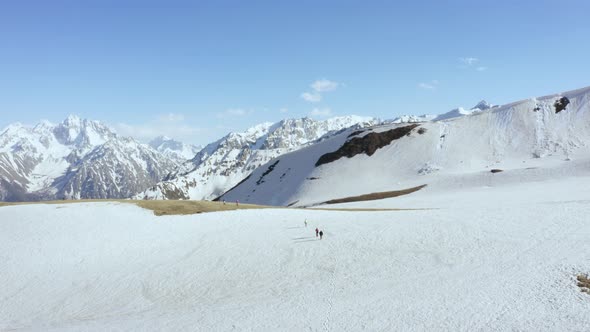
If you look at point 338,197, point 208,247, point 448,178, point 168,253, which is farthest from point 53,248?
point 448,178

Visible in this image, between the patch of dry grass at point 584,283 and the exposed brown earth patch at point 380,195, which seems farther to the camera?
the exposed brown earth patch at point 380,195

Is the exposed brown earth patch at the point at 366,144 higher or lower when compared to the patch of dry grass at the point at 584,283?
higher

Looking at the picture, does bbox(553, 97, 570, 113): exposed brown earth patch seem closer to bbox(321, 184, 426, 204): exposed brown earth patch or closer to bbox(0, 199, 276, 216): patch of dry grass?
bbox(321, 184, 426, 204): exposed brown earth patch

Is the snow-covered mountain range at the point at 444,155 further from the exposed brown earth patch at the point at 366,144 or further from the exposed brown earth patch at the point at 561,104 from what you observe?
the exposed brown earth patch at the point at 561,104

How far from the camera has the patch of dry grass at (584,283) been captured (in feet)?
66.6

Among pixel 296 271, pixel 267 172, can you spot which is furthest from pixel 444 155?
pixel 296 271

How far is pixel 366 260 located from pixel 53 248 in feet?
107

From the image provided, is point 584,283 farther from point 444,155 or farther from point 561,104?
point 561,104

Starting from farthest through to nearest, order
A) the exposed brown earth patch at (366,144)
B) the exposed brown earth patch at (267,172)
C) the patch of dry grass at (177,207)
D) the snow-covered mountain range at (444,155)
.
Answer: the exposed brown earth patch at (267,172) → the exposed brown earth patch at (366,144) → the snow-covered mountain range at (444,155) → the patch of dry grass at (177,207)

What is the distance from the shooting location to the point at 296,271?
2839 cm

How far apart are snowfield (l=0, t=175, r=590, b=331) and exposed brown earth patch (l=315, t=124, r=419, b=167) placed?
3433 inches

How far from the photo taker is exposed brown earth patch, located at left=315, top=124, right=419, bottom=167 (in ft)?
428

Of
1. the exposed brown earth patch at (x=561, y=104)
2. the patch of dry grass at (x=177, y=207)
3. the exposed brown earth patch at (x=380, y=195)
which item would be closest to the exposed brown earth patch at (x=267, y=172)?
the exposed brown earth patch at (x=380, y=195)

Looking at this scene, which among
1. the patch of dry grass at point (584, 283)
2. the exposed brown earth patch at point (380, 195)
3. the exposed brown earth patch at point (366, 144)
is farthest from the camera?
the exposed brown earth patch at point (366, 144)
